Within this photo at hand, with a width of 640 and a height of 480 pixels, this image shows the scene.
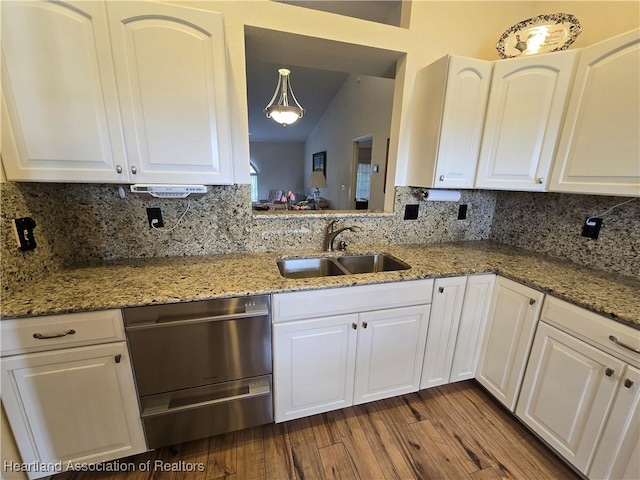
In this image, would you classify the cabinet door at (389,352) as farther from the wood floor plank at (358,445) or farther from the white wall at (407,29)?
the white wall at (407,29)

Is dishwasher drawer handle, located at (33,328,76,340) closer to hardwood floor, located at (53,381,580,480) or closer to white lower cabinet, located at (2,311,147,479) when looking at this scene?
white lower cabinet, located at (2,311,147,479)

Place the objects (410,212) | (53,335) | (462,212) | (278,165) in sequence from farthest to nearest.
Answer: (278,165)
(462,212)
(410,212)
(53,335)

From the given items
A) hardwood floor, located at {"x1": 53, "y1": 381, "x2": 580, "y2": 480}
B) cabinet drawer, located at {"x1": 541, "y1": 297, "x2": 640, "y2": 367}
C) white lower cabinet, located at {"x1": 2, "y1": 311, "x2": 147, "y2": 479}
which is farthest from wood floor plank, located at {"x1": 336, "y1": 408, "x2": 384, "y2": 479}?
cabinet drawer, located at {"x1": 541, "y1": 297, "x2": 640, "y2": 367}

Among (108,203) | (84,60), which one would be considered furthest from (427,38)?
(108,203)

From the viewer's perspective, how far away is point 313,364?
141 centimetres

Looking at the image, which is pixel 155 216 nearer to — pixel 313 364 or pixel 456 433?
pixel 313 364

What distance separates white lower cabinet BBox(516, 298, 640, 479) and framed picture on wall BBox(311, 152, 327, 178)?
6.19 metres

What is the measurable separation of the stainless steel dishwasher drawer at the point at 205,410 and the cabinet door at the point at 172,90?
1063mm

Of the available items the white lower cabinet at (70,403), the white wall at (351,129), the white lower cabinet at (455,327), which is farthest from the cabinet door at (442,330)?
the white wall at (351,129)

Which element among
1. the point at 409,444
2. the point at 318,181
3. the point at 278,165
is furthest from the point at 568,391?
the point at 278,165

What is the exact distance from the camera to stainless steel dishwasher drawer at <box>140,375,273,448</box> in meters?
1.24

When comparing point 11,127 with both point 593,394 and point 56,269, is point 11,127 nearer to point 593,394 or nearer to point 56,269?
point 56,269

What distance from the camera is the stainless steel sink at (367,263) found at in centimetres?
181

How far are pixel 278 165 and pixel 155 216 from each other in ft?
27.8
